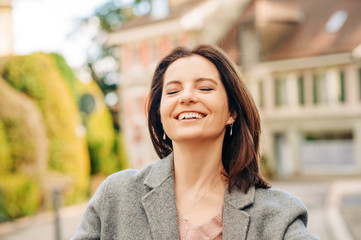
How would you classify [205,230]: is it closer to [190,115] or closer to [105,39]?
[190,115]

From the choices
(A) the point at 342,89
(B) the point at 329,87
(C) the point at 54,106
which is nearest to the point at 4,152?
(C) the point at 54,106

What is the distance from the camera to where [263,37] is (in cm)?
2481

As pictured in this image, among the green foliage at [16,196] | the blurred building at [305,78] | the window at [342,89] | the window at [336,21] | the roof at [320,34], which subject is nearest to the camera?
the green foliage at [16,196]

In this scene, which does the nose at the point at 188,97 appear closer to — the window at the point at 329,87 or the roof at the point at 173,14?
the roof at the point at 173,14

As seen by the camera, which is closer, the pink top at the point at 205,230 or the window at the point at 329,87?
the pink top at the point at 205,230

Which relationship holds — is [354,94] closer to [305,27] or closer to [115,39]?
[305,27]

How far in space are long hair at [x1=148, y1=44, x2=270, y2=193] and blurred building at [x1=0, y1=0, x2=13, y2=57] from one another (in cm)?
559

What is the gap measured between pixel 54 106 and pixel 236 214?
11021 millimetres

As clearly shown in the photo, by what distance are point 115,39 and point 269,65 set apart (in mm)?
8158

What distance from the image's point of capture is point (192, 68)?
1.92 m

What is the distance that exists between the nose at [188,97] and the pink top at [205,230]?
0.43m

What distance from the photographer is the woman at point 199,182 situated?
1.80 meters

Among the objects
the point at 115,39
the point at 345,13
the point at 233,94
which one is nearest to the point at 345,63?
A: the point at 345,13

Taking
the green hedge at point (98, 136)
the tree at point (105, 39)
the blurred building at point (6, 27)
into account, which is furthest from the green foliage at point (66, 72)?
the tree at point (105, 39)
